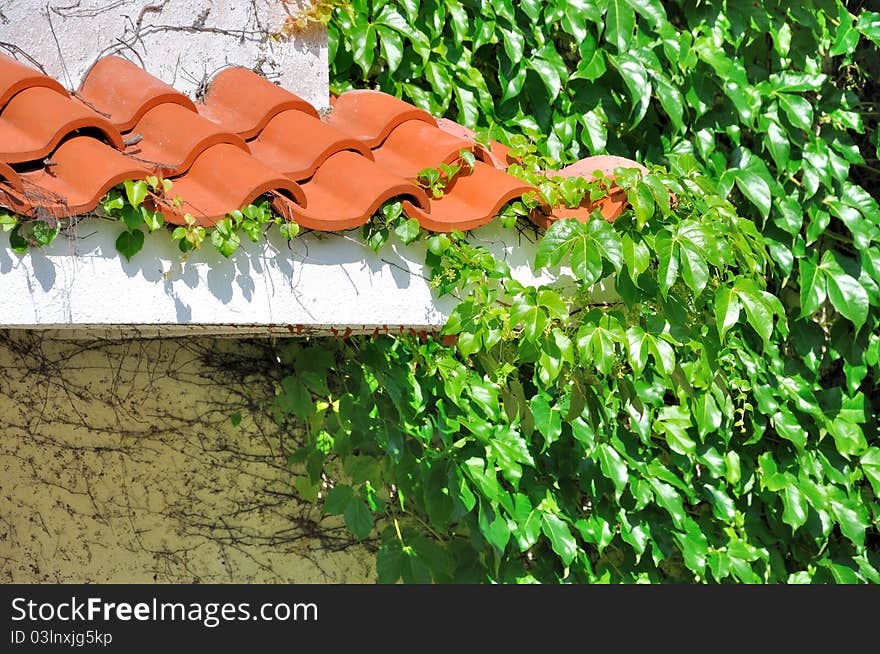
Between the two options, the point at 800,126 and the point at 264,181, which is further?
the point at 800,126

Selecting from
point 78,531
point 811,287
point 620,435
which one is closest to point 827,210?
point 811,287

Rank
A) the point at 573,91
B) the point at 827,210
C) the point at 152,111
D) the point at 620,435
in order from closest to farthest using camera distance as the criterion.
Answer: the point at 152,111 → the point at 620,435 → the point at 573,91 → the point at 827,210

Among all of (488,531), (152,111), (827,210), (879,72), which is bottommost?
(488,531)

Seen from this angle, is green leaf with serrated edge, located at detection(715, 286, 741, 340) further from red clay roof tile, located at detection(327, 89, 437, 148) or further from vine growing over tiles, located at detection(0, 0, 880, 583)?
red clay roof tile, located at detection(327, 89, 437, 148)

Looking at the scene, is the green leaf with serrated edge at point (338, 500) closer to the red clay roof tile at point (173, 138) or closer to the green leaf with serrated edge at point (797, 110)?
the red clay roof tile at point (173, 138)

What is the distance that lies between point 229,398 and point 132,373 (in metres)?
0.33

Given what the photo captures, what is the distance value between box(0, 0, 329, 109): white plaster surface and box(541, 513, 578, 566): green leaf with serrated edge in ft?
4.62

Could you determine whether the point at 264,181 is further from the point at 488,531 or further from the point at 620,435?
the point at 620,435

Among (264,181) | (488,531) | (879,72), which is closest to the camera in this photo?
(264,181)

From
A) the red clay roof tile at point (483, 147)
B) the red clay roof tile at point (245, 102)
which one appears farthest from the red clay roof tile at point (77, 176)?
the red clay roof tile at point (483, 147)

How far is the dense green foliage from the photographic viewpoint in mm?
2842

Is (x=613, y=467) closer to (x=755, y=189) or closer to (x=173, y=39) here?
(x=755, y=189)

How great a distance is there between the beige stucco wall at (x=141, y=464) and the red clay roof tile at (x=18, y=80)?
1138 mm

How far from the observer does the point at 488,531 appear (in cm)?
301
